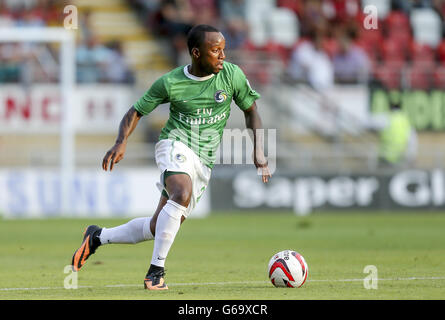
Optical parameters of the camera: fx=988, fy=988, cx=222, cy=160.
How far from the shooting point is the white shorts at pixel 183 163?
8.69m

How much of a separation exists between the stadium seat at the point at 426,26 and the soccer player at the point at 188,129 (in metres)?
19.2

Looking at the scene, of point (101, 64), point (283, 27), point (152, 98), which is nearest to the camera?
point (152, 98)

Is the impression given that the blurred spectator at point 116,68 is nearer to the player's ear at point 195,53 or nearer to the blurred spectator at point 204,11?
the blurred spectator at point 204,11

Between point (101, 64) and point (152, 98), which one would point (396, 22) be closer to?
point (101, 64)

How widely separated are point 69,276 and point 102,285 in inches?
34.7

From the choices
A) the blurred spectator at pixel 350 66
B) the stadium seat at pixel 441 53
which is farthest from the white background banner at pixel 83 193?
the stadium seat at pixel 441 53

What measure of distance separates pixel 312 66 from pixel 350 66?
95 cm

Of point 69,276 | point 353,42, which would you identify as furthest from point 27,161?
point 69,276

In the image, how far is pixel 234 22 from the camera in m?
25.4

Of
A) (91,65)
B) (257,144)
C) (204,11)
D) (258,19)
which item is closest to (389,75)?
(258,19)

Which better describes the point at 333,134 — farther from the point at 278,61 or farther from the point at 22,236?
the point at 22,236

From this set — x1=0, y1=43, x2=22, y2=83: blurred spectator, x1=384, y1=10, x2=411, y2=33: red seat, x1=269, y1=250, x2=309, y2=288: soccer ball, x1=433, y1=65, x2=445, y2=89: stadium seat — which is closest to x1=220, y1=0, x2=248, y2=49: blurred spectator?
x1=384, y1=10, x2=411, y2=33: red seat

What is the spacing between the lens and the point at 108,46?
79.3ft

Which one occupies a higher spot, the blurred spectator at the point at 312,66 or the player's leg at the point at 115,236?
the blurred spectator at the point at 312,66
